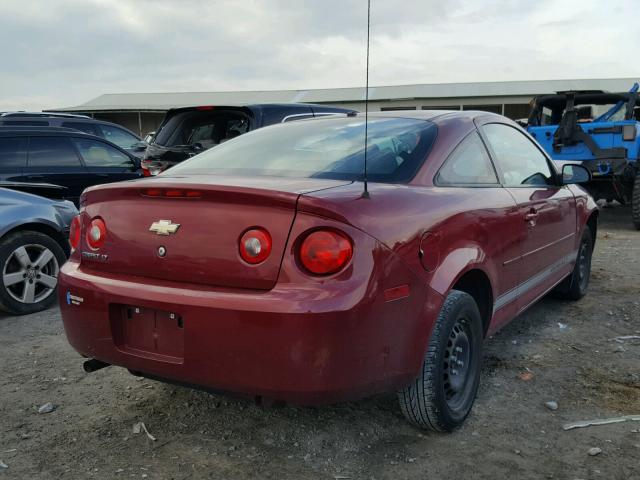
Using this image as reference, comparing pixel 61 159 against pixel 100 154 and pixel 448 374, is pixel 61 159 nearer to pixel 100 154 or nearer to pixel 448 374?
pixel 100 154

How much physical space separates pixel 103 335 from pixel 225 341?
0.65 metres

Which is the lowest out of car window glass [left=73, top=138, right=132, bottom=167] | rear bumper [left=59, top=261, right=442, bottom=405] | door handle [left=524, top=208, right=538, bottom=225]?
rear bumper [left=59, top=261, right=442, bottom=405]

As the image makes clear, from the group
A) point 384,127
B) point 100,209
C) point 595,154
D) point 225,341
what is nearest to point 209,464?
point 225,341

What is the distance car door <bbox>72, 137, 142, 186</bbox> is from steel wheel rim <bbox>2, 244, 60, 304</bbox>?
7.15 ft

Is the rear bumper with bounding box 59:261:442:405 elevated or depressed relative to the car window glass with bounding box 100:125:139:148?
depressed

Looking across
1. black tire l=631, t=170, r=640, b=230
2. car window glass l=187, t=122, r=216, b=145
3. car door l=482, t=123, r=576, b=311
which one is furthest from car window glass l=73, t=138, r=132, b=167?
black tire l=631, t=170, r=640, b=230

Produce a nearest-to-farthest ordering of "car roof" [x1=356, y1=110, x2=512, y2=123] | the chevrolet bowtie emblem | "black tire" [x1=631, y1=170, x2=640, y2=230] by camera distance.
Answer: the chevrolet bowtie emblem
"car roof" [x1=356, y1=110, x2=512, y2=123]
"black tire" [x1=631, y1=170, x2=640, y2=230]

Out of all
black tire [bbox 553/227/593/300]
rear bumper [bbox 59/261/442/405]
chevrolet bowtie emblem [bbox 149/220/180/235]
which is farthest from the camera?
black tire [bbox 553/227/593/300]

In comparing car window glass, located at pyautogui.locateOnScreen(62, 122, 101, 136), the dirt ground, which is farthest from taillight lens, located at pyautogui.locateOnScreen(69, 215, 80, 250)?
car window glass, located at pyautogui.locateOnScreen(62, 122, 101, 136)

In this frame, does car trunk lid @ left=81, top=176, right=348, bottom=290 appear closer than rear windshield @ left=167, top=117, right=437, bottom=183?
Yes

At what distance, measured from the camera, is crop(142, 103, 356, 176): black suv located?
21.2 ft

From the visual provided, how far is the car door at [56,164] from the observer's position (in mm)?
6559

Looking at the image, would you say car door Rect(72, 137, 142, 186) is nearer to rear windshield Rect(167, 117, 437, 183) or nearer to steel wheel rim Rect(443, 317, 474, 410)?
rear windshield Rect(167, 117, 437, 183)

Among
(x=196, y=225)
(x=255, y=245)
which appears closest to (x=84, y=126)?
(x=196, y=225)
